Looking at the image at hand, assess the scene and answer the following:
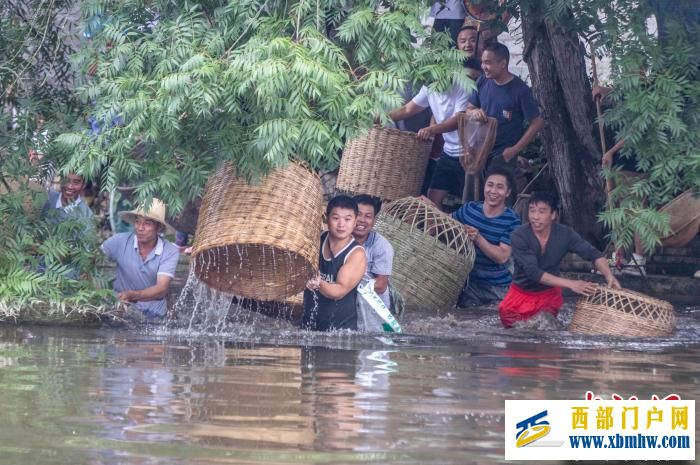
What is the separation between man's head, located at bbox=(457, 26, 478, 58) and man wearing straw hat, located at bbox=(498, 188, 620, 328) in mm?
2303

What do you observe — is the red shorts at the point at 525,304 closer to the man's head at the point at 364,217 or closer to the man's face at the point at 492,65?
the man's head at the point at 364,217

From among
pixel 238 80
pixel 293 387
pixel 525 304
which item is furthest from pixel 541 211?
pixel 293 387

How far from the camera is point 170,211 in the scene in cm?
865

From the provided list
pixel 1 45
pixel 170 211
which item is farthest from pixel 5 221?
pixel 170 211

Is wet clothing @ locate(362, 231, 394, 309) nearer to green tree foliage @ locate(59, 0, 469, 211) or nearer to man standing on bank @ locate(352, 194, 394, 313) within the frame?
man standing on bank @ locate(352, 194, 394, 313)

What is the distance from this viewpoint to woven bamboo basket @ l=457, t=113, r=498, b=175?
12.1m

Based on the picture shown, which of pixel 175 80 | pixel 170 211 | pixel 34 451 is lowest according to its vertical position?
pixel 34 451

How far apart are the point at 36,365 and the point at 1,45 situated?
3.47 meters

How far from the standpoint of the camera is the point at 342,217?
31.2 feet

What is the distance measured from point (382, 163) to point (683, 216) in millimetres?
2825

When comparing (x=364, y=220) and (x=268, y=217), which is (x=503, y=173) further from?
(x=268, y=217)

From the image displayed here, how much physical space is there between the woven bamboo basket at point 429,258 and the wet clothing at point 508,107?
4.32ft

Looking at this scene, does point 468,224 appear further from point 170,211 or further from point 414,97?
point 170,211
